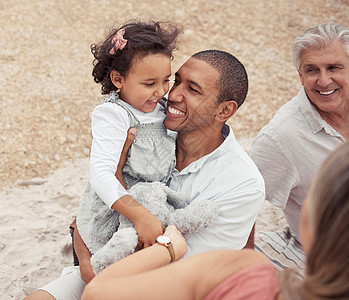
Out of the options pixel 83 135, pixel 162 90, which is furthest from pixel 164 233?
pixel 83 135

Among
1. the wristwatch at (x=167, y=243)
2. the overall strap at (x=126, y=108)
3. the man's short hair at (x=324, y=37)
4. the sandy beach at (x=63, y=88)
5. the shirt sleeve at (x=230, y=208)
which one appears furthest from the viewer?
the sandy beach at (x=63, y=88)

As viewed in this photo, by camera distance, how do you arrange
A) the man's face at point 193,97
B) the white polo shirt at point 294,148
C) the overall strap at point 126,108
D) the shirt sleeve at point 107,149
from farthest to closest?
the white polo shirt at point 294,148 → the man's face at point 193,97 → the overall strap at point 126,108 → the shirt sleeve at point 107,149

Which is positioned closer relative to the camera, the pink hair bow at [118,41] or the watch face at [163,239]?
the watch face at [163,239]

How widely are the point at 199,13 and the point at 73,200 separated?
4.91m

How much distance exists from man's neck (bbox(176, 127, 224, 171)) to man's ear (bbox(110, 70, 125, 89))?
1.50ft

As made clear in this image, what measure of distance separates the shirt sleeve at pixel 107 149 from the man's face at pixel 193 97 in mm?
303

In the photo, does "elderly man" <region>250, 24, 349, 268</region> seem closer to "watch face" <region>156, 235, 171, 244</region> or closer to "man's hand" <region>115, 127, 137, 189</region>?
"man's hand" <region>115, 127, 137, 189</region>

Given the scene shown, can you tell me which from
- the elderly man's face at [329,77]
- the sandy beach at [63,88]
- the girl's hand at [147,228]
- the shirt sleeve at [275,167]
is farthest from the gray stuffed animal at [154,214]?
the sandy beach at [63,88]

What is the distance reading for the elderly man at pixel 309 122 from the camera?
3.08 meters

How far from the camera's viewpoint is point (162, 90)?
2615 millimetres

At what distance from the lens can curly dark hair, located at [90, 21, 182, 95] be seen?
8.38 ft

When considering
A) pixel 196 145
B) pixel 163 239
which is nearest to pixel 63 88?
pixel 196 145

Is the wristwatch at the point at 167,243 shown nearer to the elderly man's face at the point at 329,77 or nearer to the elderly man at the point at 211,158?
the elderly man at the point at 211,158

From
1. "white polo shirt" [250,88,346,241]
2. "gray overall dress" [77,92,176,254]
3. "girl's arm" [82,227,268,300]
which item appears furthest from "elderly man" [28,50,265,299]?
"girl's arm" [82,227,268,300]
